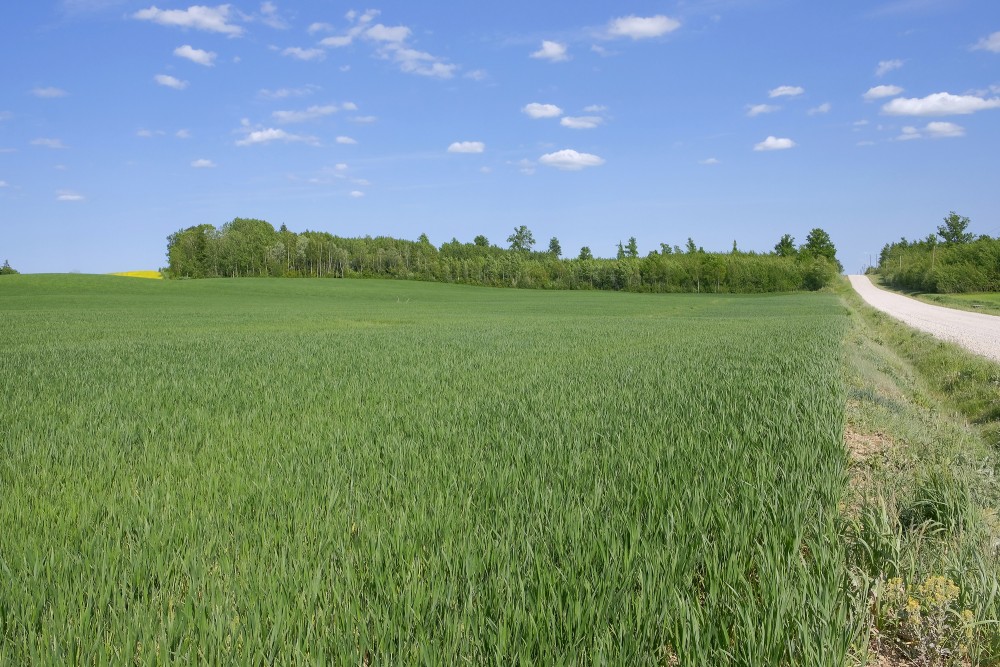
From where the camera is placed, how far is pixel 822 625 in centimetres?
287

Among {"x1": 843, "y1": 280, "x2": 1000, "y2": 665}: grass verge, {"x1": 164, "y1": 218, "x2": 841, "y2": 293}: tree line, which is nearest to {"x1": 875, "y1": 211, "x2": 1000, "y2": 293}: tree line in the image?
{"x1": 164, "y1": 218, "x2": 841, "y2": 293}: tree line

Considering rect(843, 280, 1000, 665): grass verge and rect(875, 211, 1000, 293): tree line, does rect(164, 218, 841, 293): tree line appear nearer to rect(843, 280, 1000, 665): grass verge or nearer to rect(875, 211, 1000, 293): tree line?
rect(875, 211, 1000, 293): tree line

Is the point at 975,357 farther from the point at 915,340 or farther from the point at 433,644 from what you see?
the point at 433,644

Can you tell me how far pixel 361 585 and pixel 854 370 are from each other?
1314 cm

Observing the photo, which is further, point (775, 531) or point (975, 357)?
point (975, 357)

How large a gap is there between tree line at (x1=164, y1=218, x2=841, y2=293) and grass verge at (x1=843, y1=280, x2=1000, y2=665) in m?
106

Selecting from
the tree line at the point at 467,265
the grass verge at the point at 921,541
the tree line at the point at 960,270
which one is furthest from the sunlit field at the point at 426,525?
the tree line at the point at 467,265

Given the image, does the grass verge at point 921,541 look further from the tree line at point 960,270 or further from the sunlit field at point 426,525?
the tree line at point 960,270

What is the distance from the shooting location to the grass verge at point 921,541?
11.1 ft

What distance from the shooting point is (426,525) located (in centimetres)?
393

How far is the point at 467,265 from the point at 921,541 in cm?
12389

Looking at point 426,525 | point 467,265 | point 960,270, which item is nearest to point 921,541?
point 426,525

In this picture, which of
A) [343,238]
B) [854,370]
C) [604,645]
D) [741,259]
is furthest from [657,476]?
[343,238]

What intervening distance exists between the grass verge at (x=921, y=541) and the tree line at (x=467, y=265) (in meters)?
106
